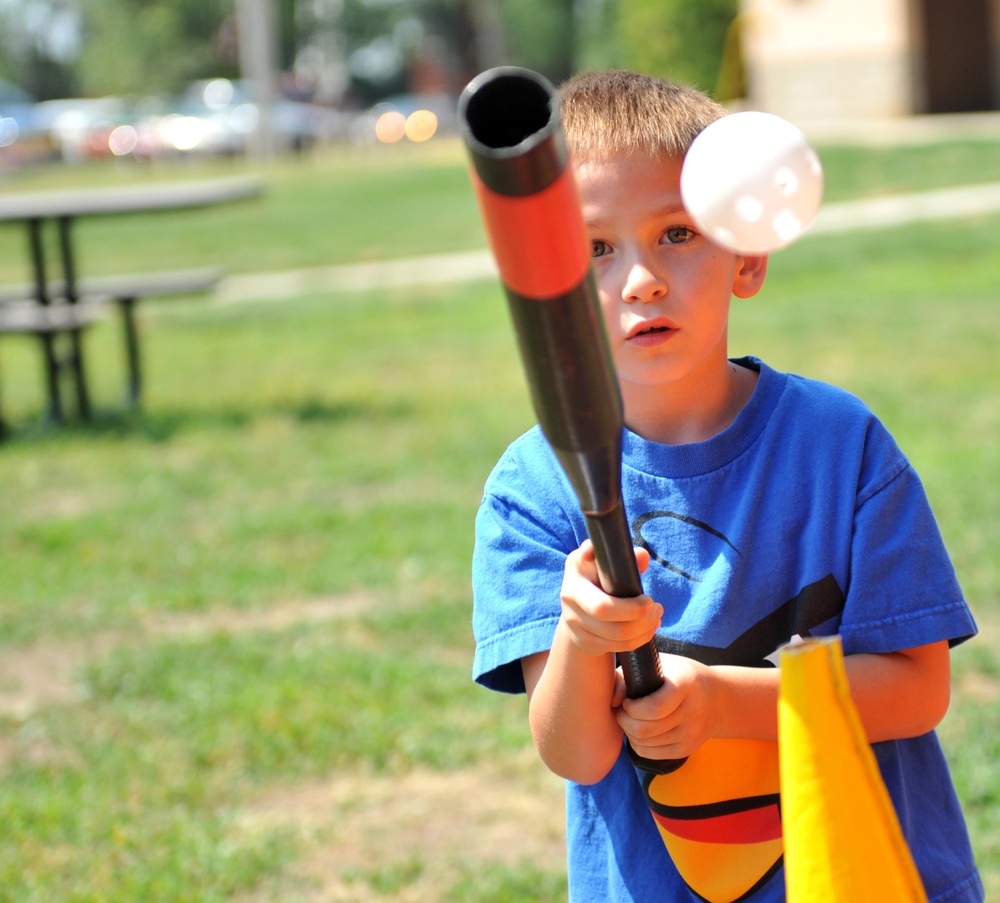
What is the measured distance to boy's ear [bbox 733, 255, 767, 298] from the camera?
1.45 metres

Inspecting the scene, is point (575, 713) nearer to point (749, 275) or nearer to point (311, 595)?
point (749, 275)

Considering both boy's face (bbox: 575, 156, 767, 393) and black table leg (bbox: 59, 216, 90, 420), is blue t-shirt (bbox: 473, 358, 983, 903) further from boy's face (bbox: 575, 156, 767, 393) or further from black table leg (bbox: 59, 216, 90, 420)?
black table leg (bbox: 59, 216, 90, 420)

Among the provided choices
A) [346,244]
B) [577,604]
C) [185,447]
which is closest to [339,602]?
[185,447]

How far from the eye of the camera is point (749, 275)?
1469mm

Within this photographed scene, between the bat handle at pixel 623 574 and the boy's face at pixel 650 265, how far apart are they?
28 cm

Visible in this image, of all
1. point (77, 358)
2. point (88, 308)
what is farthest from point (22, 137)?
point (77, 358)

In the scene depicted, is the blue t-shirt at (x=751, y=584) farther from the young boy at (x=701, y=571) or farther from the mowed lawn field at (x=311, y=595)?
the mowed lawn field at (x=311, y=595)

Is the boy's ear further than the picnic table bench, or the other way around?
the picnic table bench

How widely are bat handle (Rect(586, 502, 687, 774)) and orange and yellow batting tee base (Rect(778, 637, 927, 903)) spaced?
0.15 metres

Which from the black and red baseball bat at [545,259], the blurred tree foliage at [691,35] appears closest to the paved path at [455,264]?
the black and red baseball bat at [545,259]

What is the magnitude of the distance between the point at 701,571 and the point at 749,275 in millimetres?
323

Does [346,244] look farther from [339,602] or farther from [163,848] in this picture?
[163,848]

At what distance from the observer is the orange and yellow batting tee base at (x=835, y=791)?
96cm

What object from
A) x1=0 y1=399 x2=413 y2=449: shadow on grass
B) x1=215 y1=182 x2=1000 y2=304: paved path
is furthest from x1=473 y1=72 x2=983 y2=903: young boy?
x1=215 y1=182 x2=1000 y2=304: paved path
